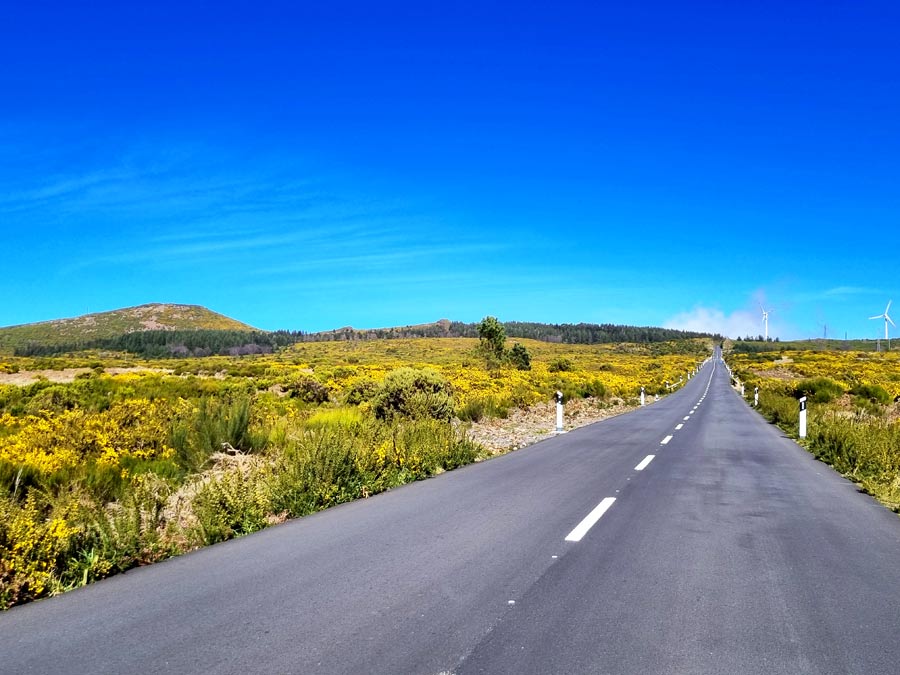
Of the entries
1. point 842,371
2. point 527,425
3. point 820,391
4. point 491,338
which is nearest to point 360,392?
point 527,425

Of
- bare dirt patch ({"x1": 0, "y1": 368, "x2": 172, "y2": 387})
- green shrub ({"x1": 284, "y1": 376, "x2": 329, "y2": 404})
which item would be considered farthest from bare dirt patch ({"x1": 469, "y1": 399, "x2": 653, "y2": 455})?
bare dirt patch ({"x1": 0, "y1": 368, "x2": 172, "y2": 387})

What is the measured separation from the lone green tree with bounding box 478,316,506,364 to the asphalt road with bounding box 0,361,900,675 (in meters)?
48.3

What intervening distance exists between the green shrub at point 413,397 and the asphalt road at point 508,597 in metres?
9.08

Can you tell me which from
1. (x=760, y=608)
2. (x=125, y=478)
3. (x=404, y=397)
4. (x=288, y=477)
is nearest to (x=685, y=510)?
(x=760, y=608)

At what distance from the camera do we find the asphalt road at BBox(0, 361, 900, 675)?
3537mm

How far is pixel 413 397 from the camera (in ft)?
57.4

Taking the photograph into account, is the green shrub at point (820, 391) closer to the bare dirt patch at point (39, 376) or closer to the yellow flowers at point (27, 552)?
the yellow flowers at point (27, 552)

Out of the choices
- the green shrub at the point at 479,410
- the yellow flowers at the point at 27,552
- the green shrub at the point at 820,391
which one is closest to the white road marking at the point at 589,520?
the yellow flowers at the point at 27,552

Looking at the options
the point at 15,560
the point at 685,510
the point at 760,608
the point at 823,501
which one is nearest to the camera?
the point at 760,608

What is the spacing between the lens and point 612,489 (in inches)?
355

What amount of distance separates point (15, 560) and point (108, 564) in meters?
0.72

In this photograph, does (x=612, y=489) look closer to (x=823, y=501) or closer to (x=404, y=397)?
(x=823, y=501)

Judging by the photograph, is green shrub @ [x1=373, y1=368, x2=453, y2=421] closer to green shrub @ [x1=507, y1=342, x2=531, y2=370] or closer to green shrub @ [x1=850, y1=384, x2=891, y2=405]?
green shrub @ [x1=850, y1=384, x2=891, y2=405]

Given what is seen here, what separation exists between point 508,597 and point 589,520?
8.98ft
